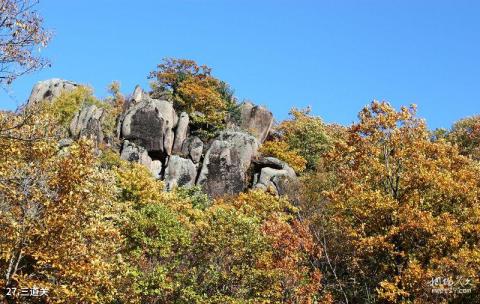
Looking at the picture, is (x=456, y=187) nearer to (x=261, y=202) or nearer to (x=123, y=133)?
(x=261, y=202)

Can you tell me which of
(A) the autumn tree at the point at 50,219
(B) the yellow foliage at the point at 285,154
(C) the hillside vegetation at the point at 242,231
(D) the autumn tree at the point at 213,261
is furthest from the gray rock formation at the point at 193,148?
(A) the autumn tree at the point at 50,219

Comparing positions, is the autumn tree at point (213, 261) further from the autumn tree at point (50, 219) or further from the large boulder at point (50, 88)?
the large boulder at point (50, 88)

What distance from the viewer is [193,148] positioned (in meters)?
56.0

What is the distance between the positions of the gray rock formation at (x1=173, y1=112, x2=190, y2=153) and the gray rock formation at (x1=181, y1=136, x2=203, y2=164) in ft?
1.81

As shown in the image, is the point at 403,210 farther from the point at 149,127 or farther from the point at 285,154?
the point at 149,127

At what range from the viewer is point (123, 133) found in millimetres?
55031

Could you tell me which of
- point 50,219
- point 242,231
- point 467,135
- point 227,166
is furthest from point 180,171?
point 50,219

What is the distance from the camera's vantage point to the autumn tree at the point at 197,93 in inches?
2436

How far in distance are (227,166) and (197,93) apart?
48.3ft

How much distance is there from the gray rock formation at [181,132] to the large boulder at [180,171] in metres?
3.06

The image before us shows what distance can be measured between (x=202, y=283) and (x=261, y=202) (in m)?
14.6

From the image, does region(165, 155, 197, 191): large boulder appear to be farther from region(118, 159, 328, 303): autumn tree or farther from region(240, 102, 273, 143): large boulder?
region(118, 159, 328, 303): autumn tree

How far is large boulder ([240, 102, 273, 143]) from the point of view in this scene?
66875 mm

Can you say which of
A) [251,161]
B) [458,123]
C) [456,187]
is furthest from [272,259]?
[458,123]
